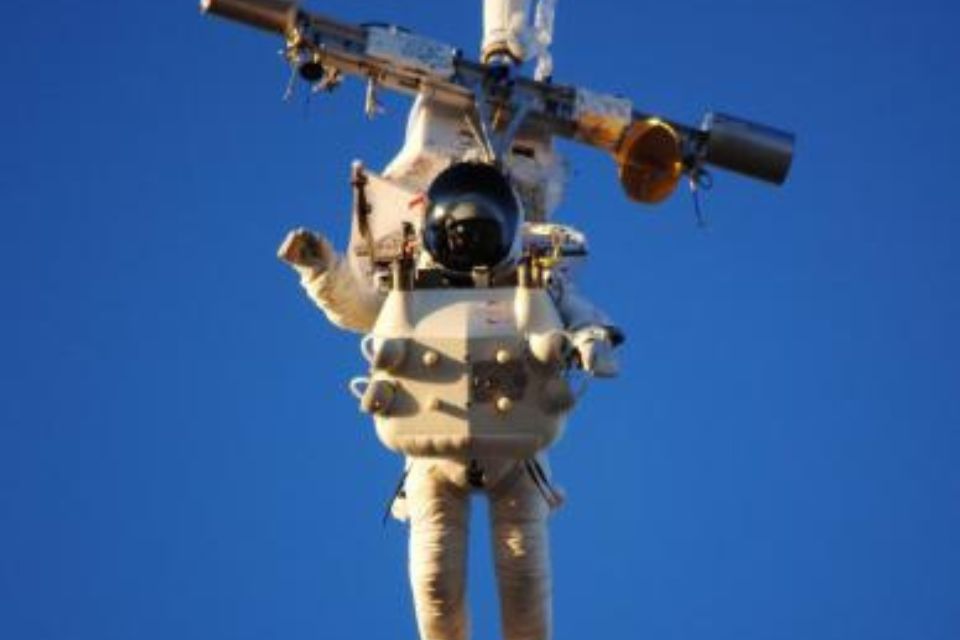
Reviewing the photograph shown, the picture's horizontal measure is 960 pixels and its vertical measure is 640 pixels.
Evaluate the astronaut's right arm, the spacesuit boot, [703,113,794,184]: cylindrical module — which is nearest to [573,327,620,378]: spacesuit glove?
the spacesuit boot

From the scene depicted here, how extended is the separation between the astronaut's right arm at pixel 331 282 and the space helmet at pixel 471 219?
67cm

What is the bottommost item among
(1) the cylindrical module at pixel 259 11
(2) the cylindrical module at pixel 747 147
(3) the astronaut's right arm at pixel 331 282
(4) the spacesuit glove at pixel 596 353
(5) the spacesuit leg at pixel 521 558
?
(5) the spacesuit leg at pixel 521 558

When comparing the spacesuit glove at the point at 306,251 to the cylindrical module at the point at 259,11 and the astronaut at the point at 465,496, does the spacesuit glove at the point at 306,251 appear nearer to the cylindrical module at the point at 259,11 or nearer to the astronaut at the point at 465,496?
the astronaut at the point at 465,496

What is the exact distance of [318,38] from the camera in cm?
1094

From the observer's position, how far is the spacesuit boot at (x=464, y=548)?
32.3 feet

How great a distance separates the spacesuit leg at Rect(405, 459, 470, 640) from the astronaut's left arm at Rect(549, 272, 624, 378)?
4.27ft

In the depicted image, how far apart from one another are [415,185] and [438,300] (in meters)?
2.02

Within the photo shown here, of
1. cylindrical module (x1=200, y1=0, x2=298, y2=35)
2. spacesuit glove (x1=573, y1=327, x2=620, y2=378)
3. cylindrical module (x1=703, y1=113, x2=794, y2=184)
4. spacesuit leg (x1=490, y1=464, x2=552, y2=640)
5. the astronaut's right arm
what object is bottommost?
spacesuit leg (x1=490, y1=464, x2=552, y2=640)

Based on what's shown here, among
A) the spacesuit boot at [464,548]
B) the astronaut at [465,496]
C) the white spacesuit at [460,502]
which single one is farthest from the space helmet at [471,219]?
the spacesuit boot at [464,548]

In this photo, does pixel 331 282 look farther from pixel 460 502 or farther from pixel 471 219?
pixel 460 502

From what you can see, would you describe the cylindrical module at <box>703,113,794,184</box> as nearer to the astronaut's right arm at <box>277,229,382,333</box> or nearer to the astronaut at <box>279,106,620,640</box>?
the astronaut at <box>279,106,620,640</box>

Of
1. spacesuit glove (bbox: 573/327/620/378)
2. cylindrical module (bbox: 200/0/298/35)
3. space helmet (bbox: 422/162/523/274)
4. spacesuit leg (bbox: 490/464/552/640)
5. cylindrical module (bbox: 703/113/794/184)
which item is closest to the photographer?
spacesuit glove (bbox: 573/327/620/378)

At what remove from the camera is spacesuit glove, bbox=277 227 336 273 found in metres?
9.81

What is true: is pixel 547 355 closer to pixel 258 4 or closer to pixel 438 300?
pixel 438 300
